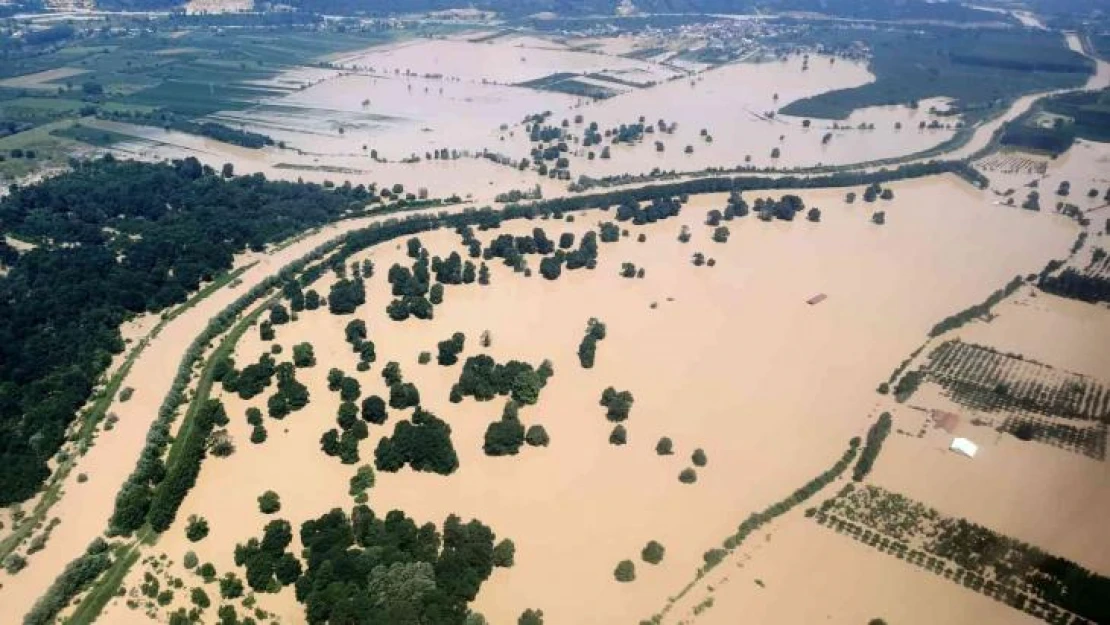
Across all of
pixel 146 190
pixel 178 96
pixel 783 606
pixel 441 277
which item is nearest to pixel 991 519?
pixel 783 606

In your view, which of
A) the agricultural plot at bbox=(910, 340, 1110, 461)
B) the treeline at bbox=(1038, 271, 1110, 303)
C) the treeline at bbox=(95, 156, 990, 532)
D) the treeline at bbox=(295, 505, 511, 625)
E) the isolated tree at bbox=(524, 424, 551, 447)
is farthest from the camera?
the treeline at bbox=(1038, 271, 1110, 303)

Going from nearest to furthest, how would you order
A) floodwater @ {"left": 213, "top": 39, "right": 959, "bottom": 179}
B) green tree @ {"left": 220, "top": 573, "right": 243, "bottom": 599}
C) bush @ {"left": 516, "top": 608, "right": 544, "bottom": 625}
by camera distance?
1. bush @ {"left": 516, "top": 608, "right": 544, "bottom": 625}
2. green tree @ {"left": 220, "top": 573, "right": 243, "bottom": 599}
3. floodwater @ {"left": 213, "top": 39, "right": 959, "bottom": 179}

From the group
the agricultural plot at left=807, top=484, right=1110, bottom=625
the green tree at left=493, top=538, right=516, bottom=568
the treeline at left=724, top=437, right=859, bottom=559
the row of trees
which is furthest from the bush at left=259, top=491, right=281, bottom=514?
the agricultural plot at left=807, top=484, right=1110, bottom=625

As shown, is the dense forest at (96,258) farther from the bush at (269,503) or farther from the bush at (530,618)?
the bush at (530,618)

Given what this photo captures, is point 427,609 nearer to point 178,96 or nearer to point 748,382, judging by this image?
point 748,382

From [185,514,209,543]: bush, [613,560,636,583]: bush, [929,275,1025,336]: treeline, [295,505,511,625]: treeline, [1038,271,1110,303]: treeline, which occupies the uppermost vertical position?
[1038,271,1110,303]: treeline

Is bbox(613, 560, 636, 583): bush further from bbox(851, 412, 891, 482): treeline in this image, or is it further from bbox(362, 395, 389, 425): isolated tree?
bbox(362, 395, 389, 425): isolated tree

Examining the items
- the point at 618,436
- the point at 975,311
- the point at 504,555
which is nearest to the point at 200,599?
the point at 504,555
